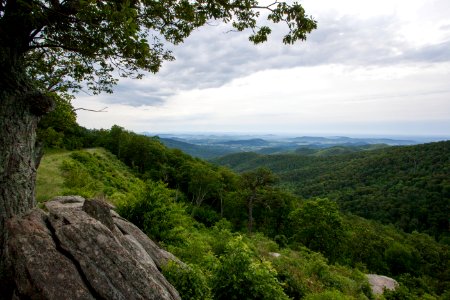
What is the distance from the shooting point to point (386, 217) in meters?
97.9

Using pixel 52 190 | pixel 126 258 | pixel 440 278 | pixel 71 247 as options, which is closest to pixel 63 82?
pixel 71 247

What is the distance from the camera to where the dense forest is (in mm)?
9289

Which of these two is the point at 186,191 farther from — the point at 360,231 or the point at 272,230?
the point at 360,231

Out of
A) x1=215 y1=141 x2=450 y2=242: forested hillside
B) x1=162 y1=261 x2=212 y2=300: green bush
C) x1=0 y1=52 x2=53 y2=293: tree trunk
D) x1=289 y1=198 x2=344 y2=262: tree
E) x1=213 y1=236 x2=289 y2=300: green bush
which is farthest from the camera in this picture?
x1=215 y1=141 x2=450 y2=242: forested hillside

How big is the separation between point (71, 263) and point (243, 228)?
47874 mm

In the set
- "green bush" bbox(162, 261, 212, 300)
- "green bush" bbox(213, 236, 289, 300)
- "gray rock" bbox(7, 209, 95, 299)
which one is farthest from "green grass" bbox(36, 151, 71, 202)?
"green bush" bbox(213, 236, 289, 300)

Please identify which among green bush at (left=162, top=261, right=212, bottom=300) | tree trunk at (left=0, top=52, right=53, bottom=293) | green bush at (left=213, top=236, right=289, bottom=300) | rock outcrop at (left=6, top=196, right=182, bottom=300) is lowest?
green bush at (left=213, top=236, right=289, bottom=300)

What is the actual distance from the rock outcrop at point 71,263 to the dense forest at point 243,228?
1840 mm

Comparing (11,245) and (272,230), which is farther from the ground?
(11,245)

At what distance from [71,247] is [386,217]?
4461 inches

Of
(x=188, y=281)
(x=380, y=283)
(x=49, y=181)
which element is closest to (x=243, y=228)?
(x=380, y=283)

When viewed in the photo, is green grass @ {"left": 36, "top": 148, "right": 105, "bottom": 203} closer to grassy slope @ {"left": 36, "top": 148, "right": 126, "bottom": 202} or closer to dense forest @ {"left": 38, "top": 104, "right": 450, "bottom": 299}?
grassy slope @ {"left": 36, "top": 148, "right": 126, "bottom": 202}

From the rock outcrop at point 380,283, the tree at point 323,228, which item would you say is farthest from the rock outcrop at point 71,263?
the tree at point 323,228

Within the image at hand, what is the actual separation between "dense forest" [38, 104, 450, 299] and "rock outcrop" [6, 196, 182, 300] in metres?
1.84
